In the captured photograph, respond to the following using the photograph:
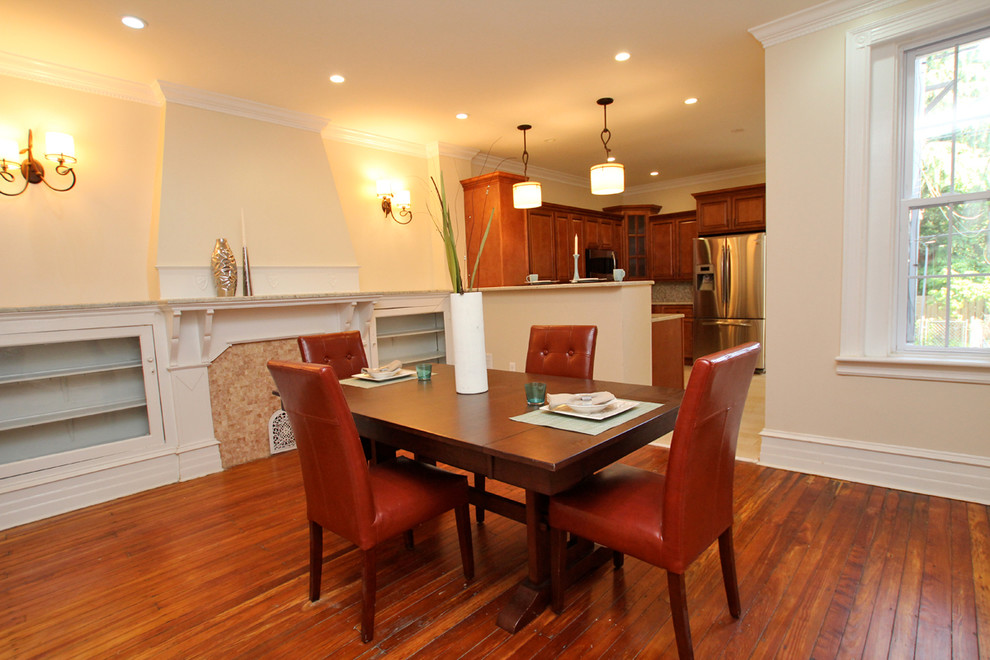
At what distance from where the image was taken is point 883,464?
2.70 m

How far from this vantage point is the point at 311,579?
1887 millimetres

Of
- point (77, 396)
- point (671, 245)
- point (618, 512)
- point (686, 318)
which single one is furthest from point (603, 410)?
point (671, 245)

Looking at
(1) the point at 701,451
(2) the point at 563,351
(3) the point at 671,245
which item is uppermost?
(3) the point at 671,245

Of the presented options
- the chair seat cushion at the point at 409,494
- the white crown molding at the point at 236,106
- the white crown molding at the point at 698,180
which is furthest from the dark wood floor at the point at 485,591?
the white crown molding at the point at 698,180

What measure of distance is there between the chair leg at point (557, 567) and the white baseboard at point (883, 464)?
6.41ft

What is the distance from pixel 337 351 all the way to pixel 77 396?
5.53 feet

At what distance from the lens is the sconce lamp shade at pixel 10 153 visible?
284 cm

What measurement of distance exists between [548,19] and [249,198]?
2.46 meters

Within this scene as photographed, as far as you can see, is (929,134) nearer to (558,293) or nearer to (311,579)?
(558,293)

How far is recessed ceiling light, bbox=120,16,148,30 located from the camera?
249 centimetres

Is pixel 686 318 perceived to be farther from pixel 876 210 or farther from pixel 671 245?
pixel 876 210

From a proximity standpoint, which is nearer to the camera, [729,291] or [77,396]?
[77,396]

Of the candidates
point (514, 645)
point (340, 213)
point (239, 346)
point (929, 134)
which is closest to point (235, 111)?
point (340, 213)

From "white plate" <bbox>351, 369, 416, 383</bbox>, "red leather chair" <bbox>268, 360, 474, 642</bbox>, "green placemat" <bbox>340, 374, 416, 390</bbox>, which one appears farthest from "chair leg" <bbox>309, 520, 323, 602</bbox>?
"white plate" <bbox>351, 369, 416, 383</bbox>
